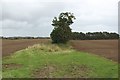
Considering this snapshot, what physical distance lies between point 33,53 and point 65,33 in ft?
47.4

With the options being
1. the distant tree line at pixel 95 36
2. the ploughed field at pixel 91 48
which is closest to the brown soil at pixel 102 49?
the ploughed field at pixel 91 48

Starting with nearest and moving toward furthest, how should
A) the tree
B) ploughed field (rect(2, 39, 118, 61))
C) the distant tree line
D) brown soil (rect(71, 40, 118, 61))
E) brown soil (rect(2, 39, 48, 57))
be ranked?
brown soil (rect(71, 40, 118, 61)) → ploughed field (rect(2, 39, 118, 61)) → brown soil (rect(2, 39, 48, 57)) → the tree → the distant tree line

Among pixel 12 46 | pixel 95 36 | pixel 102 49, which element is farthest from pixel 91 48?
pixel 95 36

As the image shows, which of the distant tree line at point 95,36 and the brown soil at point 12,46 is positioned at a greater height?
the distant tree line at point 95,36

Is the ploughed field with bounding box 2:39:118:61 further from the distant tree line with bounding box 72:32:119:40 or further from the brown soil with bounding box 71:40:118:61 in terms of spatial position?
the distant tree line with bounding box 72:32:119:40

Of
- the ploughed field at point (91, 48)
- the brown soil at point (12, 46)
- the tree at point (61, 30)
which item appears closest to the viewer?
the ploughed field at point (91, 48)

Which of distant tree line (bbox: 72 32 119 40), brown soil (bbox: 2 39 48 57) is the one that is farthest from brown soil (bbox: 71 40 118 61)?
distant tree line (bbox: 72 32 119 40)

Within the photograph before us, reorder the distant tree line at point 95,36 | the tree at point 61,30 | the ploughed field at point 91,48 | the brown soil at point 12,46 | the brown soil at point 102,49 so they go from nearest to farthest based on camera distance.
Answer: the brown soil at point 102,49 → the ploughed field at point 91,48 → the brown soil at point 12,46 → the tree at point 61,30 → the distant tree line at point 95,36

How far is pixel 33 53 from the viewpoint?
34750 mm

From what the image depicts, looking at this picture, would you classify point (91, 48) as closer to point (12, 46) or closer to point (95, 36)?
point (12, 46)

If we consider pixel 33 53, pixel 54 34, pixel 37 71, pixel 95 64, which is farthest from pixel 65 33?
pixel 37 71

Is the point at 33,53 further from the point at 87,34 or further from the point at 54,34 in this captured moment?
the point at 87,34

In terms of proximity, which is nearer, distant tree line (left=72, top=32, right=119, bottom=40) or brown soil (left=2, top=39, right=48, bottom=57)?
brown soil (left=2, top=39, right=48, bottom=57)

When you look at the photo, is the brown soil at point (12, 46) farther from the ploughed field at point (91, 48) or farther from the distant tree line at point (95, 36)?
the distant tree line at point (95, 36)
